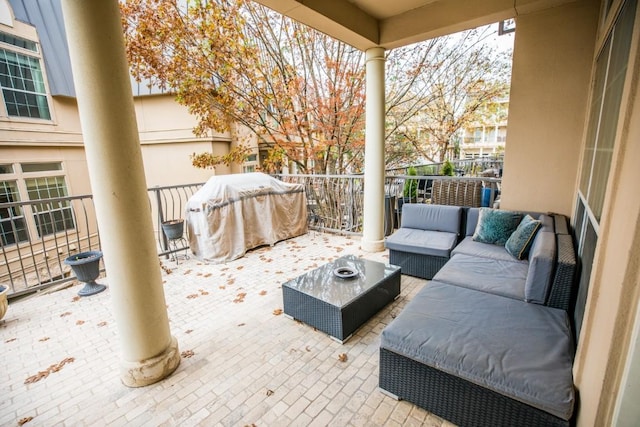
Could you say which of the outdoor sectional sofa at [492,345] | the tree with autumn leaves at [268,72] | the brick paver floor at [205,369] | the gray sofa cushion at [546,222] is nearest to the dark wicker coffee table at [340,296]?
the brick paver floor at [205,369]

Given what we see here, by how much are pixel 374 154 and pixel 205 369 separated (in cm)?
378

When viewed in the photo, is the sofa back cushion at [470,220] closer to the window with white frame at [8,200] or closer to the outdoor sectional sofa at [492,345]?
the outdoor sectional sofa at [492,345]

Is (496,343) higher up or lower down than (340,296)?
higher up

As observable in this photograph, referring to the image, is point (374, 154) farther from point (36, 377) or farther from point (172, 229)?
point (36, 377)

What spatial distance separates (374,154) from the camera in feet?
15.9

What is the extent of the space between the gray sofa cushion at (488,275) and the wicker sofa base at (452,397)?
1.04 m

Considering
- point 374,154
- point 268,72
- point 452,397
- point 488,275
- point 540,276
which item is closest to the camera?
point 452,397

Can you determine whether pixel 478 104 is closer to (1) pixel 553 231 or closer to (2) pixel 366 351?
(1) pixel 553 231

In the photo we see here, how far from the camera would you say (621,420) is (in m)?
0.99

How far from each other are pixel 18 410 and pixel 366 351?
259 cm

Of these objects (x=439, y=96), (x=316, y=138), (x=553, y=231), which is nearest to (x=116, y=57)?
(x=553, y=231)

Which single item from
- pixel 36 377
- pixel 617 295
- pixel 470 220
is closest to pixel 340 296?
pixel 617 295

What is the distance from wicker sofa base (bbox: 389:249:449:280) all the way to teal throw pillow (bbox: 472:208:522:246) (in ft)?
1.86

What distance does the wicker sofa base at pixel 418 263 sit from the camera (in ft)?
12.3
